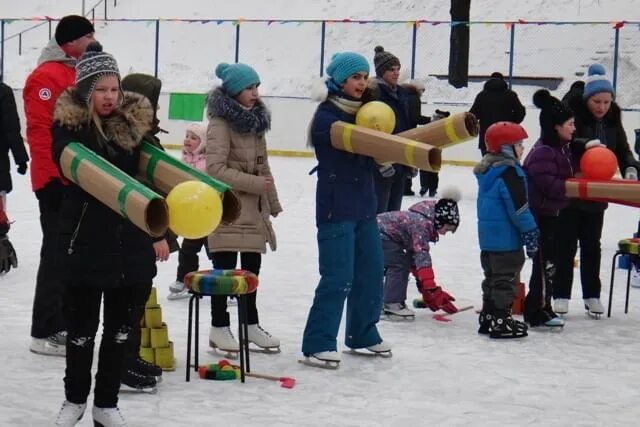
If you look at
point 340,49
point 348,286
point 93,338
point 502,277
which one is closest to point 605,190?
point 502,277

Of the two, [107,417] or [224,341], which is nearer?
[107,417]

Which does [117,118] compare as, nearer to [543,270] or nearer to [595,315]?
[543,270]

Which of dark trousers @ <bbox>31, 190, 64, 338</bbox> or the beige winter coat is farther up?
the beige winter coat

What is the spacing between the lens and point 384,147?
214 inches

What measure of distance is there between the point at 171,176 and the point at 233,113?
1.74 metres

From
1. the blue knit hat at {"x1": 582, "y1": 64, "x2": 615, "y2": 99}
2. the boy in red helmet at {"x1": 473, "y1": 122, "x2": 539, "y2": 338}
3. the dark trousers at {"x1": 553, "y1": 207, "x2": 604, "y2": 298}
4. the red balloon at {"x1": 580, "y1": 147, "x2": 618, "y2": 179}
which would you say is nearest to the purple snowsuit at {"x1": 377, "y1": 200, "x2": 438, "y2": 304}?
the boy in red helmet at {"x1": 473, "y1": 122, "x2": 539, "y2": 338}

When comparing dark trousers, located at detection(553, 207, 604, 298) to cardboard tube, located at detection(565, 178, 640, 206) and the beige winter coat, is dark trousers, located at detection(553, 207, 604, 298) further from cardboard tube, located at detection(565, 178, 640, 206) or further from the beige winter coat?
the beige winter coat

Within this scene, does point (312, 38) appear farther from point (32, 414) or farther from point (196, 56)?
point (32, 414)

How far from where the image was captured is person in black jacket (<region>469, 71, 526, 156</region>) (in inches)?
540

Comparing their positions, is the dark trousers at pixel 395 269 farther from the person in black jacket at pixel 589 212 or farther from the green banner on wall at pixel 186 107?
the green banner on wall at pixel 186 107

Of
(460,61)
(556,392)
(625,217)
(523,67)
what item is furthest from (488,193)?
(523,67)

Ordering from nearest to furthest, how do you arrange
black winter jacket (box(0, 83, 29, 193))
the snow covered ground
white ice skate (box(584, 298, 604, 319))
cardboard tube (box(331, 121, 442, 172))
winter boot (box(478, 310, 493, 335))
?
the snow covered ground
cardboard tube (box(331, 121, 442, 172))
winter boot (box(478, 310, 493, 335))
white ice skate (box(584, 298, 604, 319))
black winter jacket (box(0, 83, 29, 193))

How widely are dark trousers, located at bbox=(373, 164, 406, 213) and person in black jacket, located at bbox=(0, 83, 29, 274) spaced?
2.28 m

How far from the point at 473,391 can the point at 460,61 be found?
1890 cm
